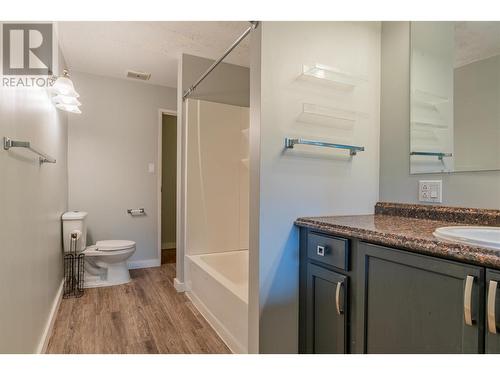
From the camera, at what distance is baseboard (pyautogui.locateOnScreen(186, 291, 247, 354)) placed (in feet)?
5.59

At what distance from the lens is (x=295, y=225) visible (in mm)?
1372

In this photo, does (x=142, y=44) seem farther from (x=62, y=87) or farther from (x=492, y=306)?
(x=492, y=306)

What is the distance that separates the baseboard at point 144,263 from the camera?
3395 mm

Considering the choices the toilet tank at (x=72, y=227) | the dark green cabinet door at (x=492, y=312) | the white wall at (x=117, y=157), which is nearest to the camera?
the dark green cabinet door at (x=492, y=312)

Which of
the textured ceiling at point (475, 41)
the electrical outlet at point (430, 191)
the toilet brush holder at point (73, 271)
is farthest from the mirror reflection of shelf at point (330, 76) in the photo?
the toilet brush holder at point (73, 271)

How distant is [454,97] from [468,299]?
1039 mm

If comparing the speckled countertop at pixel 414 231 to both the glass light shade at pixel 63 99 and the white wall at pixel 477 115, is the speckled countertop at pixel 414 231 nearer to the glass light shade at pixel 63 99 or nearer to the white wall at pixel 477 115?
the white wall at pixel 477 115

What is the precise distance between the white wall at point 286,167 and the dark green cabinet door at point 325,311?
0.28 ft

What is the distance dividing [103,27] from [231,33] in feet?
3.31
